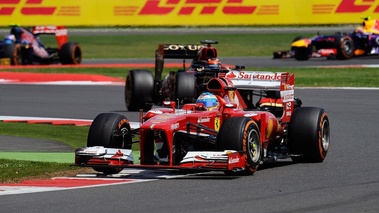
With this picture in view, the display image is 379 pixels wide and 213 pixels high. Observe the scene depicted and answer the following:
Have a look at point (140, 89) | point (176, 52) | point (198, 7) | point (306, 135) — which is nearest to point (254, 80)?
point (306, 135)

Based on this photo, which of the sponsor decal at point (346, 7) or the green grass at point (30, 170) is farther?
the sponsor decal at point (346, 7)

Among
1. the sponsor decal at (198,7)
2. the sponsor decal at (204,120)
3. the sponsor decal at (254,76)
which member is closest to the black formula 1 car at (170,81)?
the sponsor decal at (254,76)

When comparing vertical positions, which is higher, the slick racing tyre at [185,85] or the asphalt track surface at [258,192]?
the slick racing tyre at [185,85]

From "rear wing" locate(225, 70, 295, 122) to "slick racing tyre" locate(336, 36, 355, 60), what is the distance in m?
23.5

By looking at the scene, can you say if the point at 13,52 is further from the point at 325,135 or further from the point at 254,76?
the point at 325,135

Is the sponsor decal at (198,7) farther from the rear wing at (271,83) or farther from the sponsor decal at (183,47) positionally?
the rear wing at (271,83)

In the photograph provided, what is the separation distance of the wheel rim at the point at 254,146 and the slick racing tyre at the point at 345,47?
2565 cm

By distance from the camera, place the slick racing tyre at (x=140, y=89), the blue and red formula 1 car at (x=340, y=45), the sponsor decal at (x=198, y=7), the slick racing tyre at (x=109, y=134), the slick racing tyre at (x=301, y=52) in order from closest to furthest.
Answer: the slick racing tyre at (x=109, y=134) < the slick racing tyre at (x=140, y=89) < the blue and red formula 1 car at (x=340, y=45) < the slick racing tyre at (x=301, y=52) < the sponsor decal at (x=198, y=7)

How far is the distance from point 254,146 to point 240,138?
0.49 metres

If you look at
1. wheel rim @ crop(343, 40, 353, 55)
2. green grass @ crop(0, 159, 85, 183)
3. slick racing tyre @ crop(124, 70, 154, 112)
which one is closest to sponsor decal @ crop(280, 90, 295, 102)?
green grass @ crop(0, 159, 85, 183)

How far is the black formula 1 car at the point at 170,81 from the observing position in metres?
20.3

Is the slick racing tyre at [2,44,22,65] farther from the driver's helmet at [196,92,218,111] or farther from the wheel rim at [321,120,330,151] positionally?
the driver's helmet at [196,92,218,111]

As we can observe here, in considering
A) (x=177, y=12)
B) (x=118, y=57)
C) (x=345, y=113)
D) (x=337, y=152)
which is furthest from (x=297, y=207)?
(x=177, y=12)

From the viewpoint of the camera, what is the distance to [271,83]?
14680 millimetres
